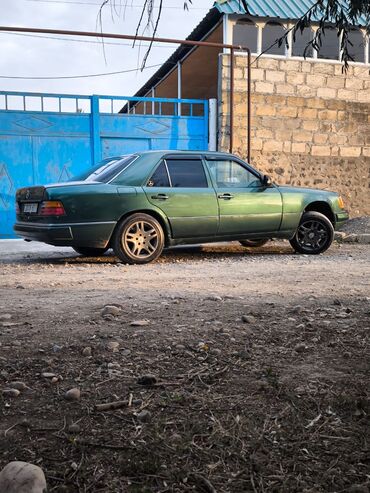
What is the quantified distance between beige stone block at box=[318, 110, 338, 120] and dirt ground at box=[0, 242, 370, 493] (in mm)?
9272

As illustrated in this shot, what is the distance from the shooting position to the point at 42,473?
1.57 m

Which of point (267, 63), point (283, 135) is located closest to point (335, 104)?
point (283, 135)

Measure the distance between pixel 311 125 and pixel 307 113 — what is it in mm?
323

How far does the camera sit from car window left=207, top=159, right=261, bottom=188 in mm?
7621

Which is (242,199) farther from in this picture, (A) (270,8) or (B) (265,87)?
(A) (270,8)

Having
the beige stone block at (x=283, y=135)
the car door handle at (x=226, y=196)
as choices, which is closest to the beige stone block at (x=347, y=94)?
the beige stone block at (x=283, y=135)

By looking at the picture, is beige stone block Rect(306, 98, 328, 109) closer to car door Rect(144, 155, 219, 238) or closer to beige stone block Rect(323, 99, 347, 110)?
beige stone block Rect(323, 99, 347, 110)

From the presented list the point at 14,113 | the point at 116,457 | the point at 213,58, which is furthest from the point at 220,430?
the point at 213,58

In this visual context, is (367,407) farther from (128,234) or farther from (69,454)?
(128,234)

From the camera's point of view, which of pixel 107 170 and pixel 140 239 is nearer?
pixel 140 239

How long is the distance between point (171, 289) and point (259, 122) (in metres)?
8.57

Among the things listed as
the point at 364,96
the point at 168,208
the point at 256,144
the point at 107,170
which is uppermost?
the point at 364,96

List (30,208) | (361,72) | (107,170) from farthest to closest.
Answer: (361,72) → (107,170) → (30,208)

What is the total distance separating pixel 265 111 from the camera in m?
12.3
